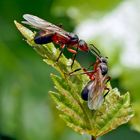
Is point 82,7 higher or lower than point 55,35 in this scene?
lower

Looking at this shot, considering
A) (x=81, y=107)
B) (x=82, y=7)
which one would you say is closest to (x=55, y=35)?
(x=81, y=107)

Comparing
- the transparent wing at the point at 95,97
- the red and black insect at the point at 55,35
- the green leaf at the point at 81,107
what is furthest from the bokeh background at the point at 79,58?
the green leaf at the point at 81,107

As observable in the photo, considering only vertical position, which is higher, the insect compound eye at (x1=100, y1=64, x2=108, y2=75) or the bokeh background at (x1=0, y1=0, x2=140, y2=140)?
the insect compound eye at (x1=100, y1=64, x2=108, y2=75)

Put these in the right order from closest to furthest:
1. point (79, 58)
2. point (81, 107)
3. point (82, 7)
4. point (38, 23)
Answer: point (81, 107)
point (38, 23)
point (82, 7)
point (79, 58)

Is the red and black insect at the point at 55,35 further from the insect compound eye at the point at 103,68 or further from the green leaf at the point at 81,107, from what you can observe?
the green leaf at the point at 81,107

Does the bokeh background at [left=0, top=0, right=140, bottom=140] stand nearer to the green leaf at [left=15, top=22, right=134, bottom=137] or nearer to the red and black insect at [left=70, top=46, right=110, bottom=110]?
the red and black insect at [left=70, top=46, right=110, bottom=110]

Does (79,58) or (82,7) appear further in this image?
(79,58)

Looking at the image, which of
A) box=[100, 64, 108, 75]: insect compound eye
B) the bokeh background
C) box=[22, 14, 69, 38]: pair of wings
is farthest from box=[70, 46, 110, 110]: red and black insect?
the bokeh background

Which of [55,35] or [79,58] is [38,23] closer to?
[55,35]
